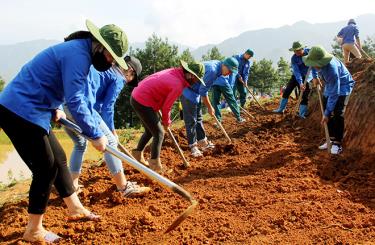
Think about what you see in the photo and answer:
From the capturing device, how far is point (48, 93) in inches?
114

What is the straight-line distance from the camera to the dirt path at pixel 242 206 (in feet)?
11.1

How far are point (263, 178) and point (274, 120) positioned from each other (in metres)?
4.18

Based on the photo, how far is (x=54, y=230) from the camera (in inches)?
139

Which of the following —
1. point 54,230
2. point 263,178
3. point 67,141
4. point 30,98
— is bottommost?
point 67,141

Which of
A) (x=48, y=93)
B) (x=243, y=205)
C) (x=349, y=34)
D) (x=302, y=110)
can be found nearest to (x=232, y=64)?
(x=302, y=110)

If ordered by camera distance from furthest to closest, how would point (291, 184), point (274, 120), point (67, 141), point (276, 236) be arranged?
point (67, 141), point (274, 120), point (291, 184), point (276, 236)

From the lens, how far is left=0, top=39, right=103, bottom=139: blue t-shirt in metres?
2.77

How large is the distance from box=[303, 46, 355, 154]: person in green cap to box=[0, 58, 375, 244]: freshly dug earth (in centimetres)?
35

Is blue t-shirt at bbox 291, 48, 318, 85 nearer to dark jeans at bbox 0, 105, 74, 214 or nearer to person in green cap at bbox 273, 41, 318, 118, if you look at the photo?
person in green cap at bbox 273, 41, 318, 118

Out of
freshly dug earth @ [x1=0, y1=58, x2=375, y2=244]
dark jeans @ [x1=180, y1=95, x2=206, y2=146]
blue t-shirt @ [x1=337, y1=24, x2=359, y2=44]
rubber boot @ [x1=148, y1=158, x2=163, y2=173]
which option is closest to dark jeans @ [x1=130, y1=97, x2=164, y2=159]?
rubber boot @ [x1=148, y1=158, x2=163, y2=173]

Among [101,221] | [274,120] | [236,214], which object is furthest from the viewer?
[274,120]

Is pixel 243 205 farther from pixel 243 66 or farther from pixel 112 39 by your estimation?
pixel 243 66

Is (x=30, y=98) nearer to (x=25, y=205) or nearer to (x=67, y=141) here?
(x=25, y=205)

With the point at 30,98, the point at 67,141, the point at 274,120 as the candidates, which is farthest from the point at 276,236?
the point at 67,141
